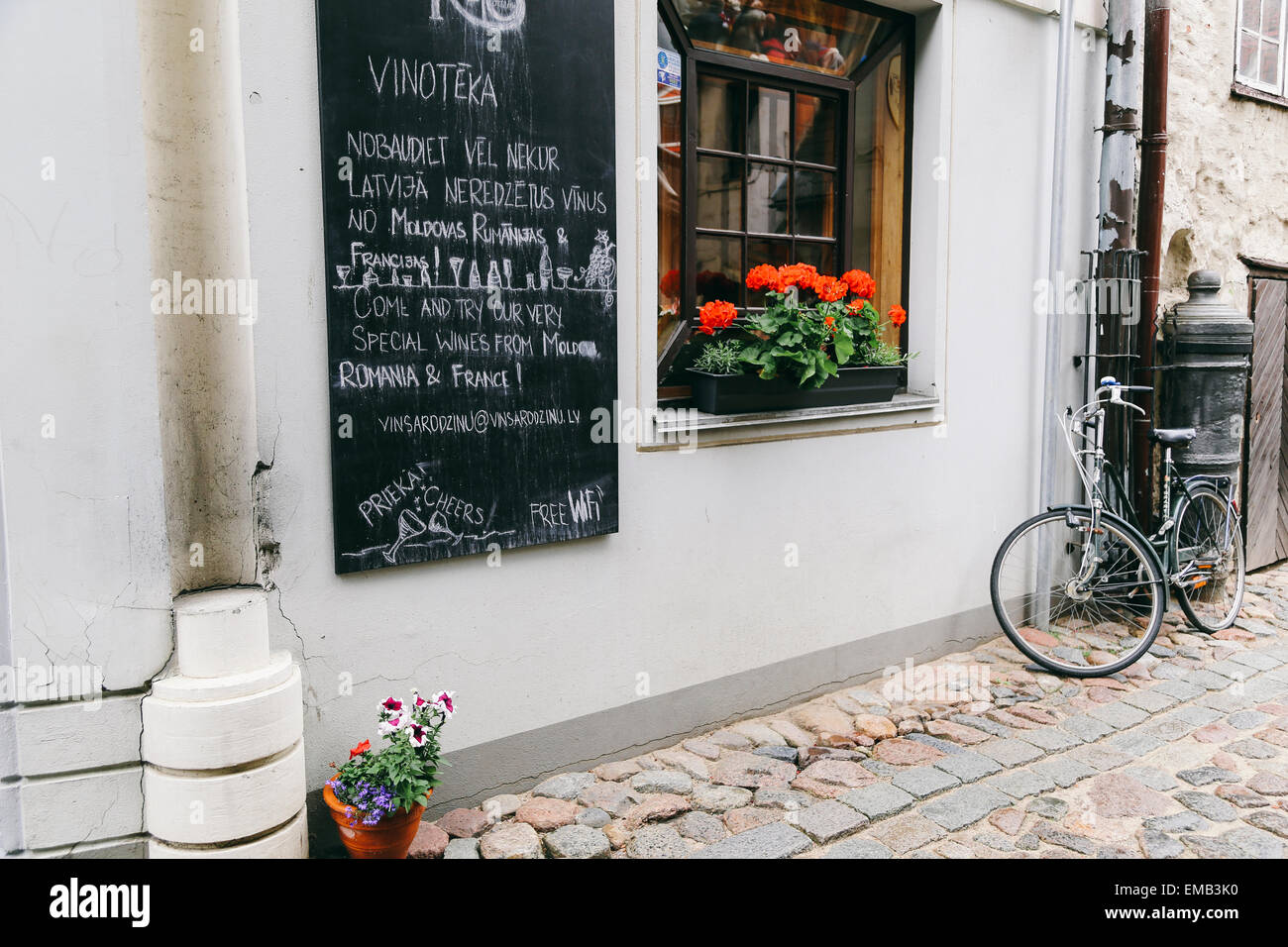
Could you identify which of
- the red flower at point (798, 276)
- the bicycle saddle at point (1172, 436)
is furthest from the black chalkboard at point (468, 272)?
the bicycle saddle at point (1172, 436)

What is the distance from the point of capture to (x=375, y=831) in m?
3.18

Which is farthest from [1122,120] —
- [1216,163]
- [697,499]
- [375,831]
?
[375,831]

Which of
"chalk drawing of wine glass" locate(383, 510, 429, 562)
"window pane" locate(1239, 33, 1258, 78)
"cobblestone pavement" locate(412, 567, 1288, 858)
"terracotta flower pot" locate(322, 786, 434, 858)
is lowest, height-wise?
"cobblestone pavement" locate(412, 567, 1288, 858)

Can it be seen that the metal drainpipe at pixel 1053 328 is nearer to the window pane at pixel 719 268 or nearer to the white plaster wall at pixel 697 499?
the white plaster wall at pixel 697 499

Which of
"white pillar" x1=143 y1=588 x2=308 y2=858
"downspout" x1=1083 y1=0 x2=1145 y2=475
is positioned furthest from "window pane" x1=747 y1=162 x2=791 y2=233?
"white pillar" x1=143 y1=588 x2=308 y2=858

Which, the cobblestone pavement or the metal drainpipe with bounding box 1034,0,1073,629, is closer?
the cobblestone pavement

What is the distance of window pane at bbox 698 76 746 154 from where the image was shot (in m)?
4.74

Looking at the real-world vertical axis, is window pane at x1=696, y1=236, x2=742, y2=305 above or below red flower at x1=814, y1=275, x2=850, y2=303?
above

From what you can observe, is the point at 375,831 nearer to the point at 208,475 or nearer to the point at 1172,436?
the point at 208,475

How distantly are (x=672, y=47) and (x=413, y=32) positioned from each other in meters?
1.58

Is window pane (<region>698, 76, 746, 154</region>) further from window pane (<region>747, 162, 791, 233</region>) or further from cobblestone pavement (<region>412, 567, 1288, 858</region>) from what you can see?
cobblestone pavement (<region>412, 567, 1288, 858</region>)

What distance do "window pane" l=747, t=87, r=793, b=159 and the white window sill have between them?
4.50 ft

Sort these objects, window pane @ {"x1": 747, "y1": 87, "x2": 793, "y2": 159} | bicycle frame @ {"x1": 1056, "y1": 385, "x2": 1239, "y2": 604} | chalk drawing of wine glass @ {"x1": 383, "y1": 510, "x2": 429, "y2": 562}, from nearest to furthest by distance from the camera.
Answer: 1. chalk drawing of wine glass @ {"x1": 383, "y1": 510, "x2": 429, "y2": 562}
2. window pane @ {"x1": 747, "y1": 87, "x2": 793, "y2": 159}
3. bicycle frame @ {"x1": 1056, "y1": 385, "x2": 1239, "y2": 604}

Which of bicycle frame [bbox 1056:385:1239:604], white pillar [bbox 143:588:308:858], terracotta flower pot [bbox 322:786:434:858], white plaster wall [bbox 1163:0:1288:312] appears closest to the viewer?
white pillar [bbox 143:588:308:858]
